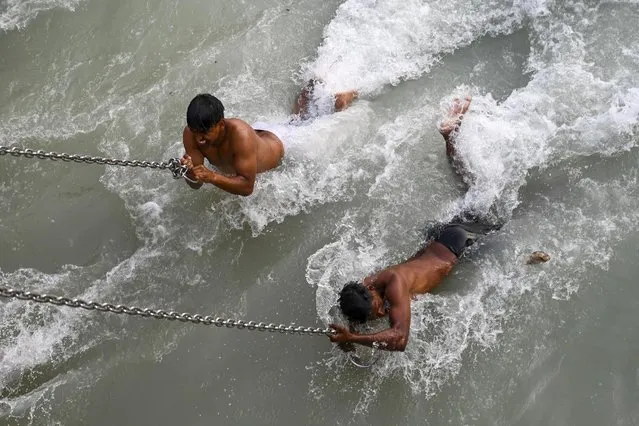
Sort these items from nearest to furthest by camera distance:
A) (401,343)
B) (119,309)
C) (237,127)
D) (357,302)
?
1. (119,309)
2. (357,302)
3. (401,343)
4. (237,127)

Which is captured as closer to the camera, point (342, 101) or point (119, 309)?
point (119, 309)

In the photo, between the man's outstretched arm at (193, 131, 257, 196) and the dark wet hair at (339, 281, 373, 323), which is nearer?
the dark wet hair at (339, 281, 373, 323)

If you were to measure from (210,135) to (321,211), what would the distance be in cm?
132

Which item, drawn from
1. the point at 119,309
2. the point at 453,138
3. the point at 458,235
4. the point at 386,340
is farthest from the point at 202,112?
the point at 453,138

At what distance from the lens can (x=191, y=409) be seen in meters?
3.73

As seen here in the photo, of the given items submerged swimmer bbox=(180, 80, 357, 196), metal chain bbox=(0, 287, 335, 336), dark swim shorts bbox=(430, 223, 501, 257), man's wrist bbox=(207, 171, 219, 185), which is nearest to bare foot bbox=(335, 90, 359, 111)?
submerged swimmer bbox=(180, 80, 357, 196)

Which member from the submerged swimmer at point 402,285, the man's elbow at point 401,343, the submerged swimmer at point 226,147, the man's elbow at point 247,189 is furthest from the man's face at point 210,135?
the man's elbow at point 401,343

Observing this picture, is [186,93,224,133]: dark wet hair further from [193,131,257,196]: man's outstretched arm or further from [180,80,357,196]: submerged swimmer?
[193,131,257,196]: man's outstretched arm

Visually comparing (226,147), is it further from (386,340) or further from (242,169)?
(386,340)

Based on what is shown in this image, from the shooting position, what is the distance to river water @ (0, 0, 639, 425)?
3.78 m

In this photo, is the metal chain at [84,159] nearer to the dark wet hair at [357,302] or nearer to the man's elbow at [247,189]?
the man's elbow at [247,189]

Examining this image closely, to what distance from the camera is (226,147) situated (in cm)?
387

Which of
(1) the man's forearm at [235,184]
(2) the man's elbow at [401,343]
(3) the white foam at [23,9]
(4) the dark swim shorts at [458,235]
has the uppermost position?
(3) the white foam at [23,9]

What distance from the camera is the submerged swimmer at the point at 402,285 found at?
335 centimetres
